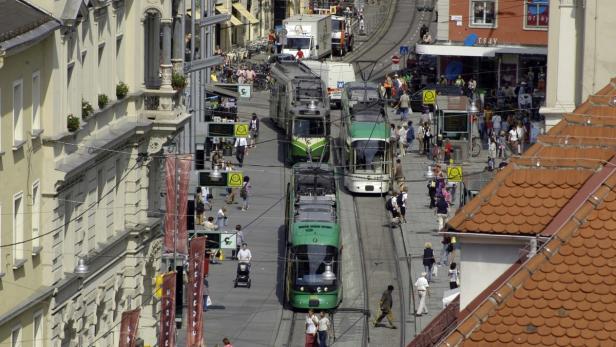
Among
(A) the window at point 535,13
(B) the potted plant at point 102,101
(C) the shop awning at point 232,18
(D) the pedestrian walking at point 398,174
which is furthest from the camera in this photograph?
(C) the shop awning at point 232,18

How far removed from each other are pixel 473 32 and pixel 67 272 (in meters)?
64.3

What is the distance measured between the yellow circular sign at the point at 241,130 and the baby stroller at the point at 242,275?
6.67m

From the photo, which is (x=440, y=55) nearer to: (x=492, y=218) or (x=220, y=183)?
(x=220, y=183)

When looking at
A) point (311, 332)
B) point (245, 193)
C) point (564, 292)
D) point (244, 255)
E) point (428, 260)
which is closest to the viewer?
point (564, 292)

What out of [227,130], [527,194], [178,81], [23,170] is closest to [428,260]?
[227,130]

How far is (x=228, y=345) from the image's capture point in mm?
56031

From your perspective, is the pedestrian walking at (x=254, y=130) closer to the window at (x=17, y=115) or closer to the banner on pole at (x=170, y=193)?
the banner on pole at (x=170, y=193)

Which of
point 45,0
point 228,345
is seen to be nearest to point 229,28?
point 228,345

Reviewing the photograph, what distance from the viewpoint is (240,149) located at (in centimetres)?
8481

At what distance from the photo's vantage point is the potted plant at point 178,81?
2317 inches

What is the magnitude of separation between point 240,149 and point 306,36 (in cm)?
3658

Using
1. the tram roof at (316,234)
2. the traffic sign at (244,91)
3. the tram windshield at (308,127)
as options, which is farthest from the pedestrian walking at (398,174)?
the tram roof at (316,234)

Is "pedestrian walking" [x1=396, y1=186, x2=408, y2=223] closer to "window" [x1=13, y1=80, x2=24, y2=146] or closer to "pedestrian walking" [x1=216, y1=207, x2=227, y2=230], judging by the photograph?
"pedestrian walking" [x1=216, y1=207, x2=227, y2=230]

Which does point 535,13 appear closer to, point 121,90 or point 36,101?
point 121,90
